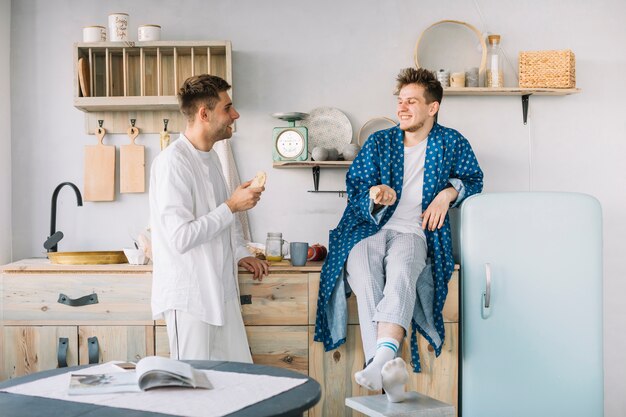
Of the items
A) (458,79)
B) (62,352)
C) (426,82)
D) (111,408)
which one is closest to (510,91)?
(458,79)

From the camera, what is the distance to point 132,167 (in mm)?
3846

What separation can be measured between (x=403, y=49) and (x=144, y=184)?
146 centimetres

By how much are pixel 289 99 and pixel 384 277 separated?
1.16 m

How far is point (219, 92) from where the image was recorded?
10.0 feet

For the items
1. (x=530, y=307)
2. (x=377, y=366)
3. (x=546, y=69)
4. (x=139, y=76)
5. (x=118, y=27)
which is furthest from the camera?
(x=139, y=76)

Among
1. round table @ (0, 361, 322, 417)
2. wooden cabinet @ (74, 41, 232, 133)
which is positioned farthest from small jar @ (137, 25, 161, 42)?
round table @ (0, 361, 322, 417)

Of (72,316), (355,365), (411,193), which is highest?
(411,193)

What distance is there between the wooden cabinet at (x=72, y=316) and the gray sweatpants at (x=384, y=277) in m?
0.91

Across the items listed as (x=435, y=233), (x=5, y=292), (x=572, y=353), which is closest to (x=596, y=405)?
(x=572, y=353)

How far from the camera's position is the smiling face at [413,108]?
11.1ft

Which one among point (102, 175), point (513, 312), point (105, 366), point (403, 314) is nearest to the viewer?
point (105, 366)

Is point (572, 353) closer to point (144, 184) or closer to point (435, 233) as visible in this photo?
point (435, 233)

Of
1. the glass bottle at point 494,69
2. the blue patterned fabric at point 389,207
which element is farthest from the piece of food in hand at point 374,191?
the glass bottle at point 494,69

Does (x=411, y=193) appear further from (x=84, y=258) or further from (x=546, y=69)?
(x=84, y=258)
